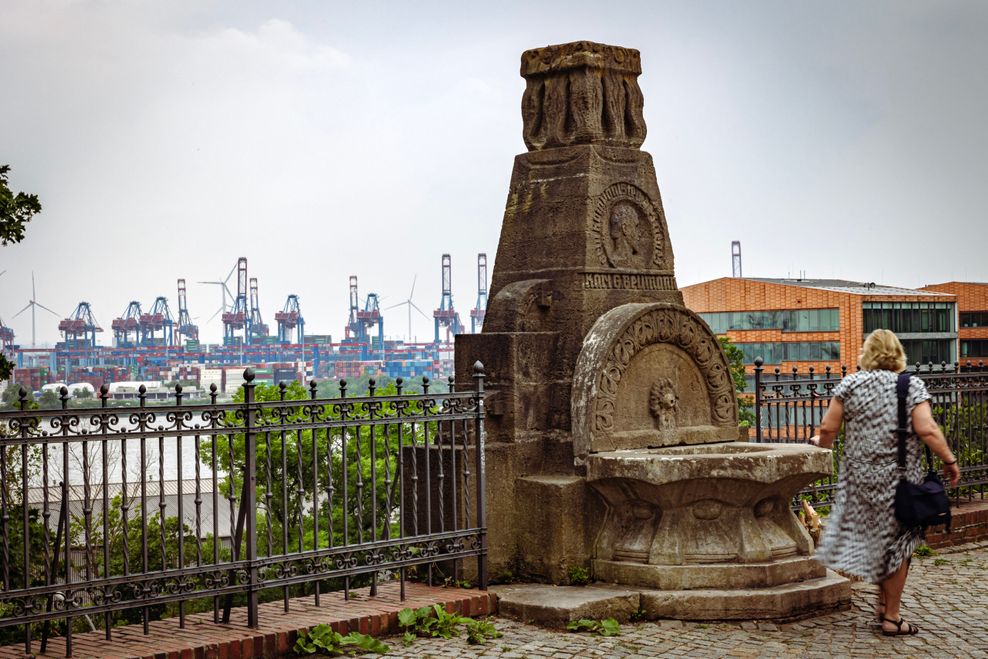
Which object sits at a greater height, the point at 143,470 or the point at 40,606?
the point at 143,470

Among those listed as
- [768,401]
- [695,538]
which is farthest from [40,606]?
[768,401]

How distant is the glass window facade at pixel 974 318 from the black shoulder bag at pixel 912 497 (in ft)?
215

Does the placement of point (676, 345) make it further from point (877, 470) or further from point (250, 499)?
point (250, 499)

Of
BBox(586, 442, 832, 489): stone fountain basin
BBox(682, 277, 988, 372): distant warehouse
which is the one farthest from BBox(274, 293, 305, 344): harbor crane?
BBox(586, 442, 832, 489): stone fountain basin

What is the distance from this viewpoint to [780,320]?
2566 inches

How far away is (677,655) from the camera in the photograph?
784cm

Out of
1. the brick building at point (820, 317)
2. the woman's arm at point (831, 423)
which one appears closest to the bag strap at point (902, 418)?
the woman's arm at point (831, 423)

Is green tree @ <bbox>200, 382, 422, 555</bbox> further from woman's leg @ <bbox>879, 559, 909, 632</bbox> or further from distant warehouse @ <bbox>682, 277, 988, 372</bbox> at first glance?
distant warehouse @ <bbox>682, 277, 988, 372</bbox>

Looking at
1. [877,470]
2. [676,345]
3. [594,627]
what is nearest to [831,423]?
[877,470]

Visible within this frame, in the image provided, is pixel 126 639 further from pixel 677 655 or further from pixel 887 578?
pixel 887 578

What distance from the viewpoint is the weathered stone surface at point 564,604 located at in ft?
28.0

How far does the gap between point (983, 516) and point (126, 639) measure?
888cm

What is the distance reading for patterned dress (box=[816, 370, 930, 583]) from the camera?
8008mm

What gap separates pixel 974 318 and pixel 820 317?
38.4 feet
